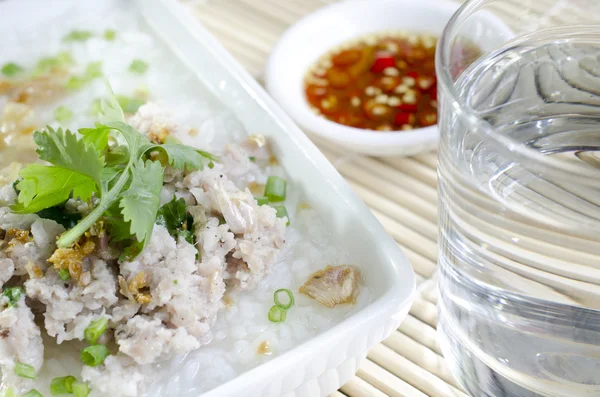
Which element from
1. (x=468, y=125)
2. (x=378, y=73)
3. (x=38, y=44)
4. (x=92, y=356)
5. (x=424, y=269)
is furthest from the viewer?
(x=378, y=73)

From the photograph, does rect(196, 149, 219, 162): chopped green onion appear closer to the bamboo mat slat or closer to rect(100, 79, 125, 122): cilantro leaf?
rect(100, 79, 125, 122): cilantro leaf

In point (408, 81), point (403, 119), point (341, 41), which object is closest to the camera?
point (403, 119)

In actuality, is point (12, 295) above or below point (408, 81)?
above

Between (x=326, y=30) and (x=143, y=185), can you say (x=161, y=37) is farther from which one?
(x=143, y=185)

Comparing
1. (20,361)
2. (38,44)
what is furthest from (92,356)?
(38,44)

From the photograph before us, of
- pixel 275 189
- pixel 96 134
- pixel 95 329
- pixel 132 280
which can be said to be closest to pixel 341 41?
pixel 275 189

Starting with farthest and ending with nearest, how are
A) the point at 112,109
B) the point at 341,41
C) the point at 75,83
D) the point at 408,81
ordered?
the point at 341,41
the point at 408,81
the point at 75,83
the point at 112,109

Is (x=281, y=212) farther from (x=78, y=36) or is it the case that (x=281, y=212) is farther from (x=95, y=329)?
(x=78, y=36)

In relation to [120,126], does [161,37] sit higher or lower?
lower
